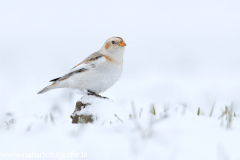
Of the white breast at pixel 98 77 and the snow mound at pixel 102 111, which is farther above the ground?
the white breast at pixel 98 77

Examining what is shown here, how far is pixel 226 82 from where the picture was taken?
9.52 m

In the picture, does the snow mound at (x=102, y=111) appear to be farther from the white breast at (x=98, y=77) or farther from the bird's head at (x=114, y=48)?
the bird's head at (x=114, y=48)

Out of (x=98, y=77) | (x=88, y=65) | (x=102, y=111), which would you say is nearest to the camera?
(x=102, y=111)

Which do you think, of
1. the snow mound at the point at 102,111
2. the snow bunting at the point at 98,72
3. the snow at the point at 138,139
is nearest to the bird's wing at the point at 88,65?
the snow bunting at the point at 98,72

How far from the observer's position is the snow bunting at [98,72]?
14.7 ft

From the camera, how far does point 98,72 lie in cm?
447

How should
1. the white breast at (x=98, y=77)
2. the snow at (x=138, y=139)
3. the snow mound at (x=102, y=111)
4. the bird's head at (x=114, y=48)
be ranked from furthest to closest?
the bird's head at (x=114, y=48) < the white breast at (x=98, y=77) < the snow mound at (x=102, y=111) < the snow at (x=138, y=139)

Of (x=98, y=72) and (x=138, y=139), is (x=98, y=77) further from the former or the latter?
(x=138, y=139)

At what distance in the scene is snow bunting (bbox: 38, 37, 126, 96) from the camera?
4480 mm

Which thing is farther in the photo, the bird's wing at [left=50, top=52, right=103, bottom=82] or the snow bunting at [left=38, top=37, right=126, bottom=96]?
the bird's wing at [left=50, top=52, right=103, bottom=82]

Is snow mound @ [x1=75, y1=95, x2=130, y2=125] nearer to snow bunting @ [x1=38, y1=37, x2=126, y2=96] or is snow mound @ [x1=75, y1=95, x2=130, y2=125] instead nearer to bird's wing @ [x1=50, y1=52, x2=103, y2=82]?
snow bunting @ [x1=38, y1=37, x2=126, y2=96]

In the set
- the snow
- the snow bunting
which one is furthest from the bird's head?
the snow

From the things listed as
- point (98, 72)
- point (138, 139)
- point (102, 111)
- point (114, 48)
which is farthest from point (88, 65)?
point (138, 139)

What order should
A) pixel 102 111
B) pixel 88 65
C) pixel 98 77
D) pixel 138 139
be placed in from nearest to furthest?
pixel 138 139
pixel 102 111
pixel 98 77
pixel 88 65
